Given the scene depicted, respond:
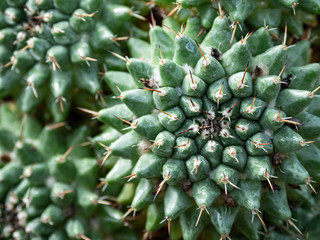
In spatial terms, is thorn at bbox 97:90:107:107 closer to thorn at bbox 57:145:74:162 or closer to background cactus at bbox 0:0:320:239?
background cactus at bbox 0:0:320:239

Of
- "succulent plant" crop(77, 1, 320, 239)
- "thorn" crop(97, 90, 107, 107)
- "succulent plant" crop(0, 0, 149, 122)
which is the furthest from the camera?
"thorn" crop(97, 90, 107, 107)

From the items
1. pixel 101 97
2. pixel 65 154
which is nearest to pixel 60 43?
pixel 101 97

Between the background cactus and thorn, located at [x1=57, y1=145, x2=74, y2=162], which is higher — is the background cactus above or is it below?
above

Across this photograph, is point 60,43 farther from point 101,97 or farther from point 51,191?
point 51,191

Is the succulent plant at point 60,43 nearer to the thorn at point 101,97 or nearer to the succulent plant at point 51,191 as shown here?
the thorn at point 101,97

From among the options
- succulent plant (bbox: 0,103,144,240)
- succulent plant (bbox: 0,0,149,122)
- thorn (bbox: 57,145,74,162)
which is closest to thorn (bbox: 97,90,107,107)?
succulent plant (bbox: 0,0,149,122)

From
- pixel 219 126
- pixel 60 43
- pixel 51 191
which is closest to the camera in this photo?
pixel 219 126

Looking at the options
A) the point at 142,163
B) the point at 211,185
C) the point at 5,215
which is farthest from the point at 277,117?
the point at 5,215
